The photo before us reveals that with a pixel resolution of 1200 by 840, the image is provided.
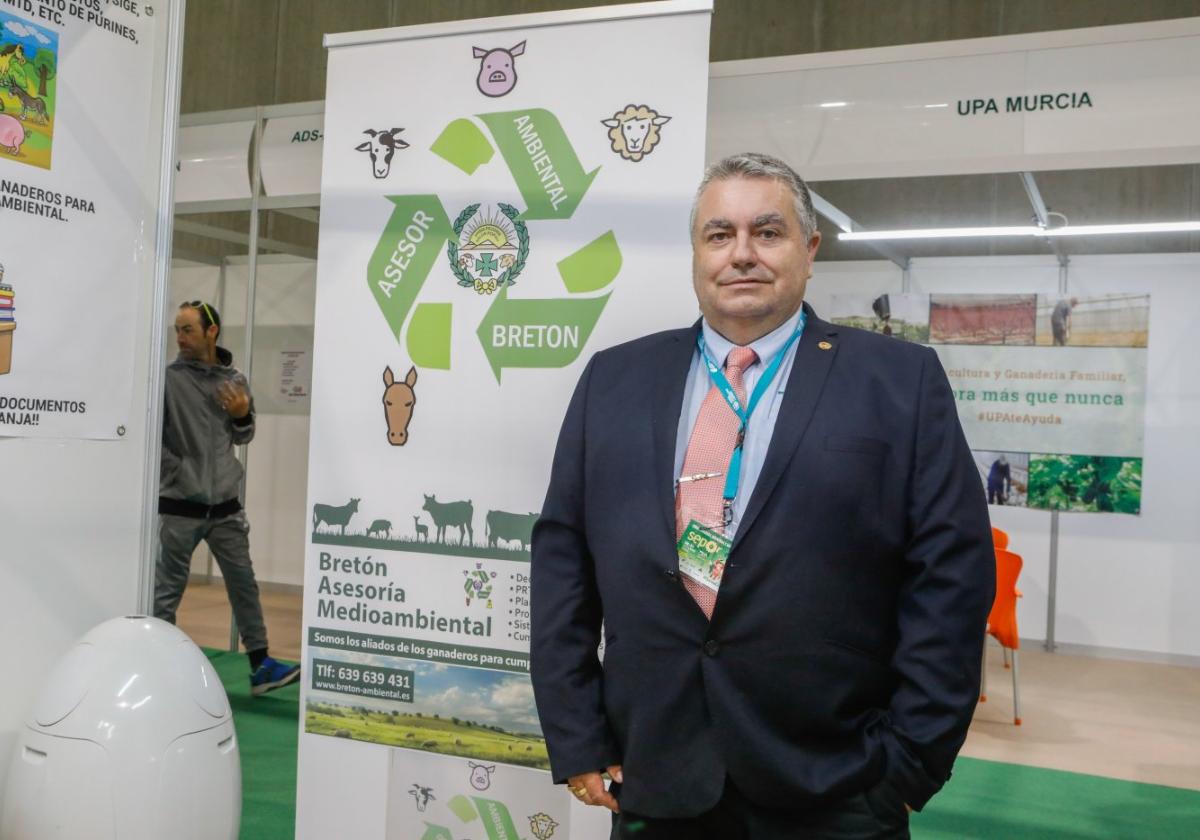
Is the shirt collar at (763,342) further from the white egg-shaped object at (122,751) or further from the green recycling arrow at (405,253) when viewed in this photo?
the white egg-shaped object at (122,751)

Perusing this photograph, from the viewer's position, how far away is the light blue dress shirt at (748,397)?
147 centimetres

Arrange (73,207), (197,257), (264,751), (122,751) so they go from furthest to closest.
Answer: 1. (197,257)
2. (264,751)
3. (73,207)
4. (122,751)

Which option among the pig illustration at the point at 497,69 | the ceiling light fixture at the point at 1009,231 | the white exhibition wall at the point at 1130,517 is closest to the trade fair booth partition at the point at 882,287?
the white exhibition wall at the point at 1130,517

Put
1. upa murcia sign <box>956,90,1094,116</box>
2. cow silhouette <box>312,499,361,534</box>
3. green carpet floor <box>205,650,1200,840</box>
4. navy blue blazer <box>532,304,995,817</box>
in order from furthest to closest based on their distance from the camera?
upa murcia sign <box>956,90,1094,116</box>, green carpet floor <box>205,650,1200,840</box>, cow silhouette <box>312,499,361,534</box>, navy blue blazer <box>532,304,995,817</box>

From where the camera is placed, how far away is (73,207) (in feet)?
6.81

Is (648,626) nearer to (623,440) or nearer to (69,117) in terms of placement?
(623,440)

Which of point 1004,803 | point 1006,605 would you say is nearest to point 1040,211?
point 1006,605

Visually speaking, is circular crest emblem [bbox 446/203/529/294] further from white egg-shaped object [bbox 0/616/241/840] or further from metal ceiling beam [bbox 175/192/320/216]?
metal ceiling beam [bbox 175/192/320/216]

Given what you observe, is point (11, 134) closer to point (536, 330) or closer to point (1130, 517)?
point (536, 330)

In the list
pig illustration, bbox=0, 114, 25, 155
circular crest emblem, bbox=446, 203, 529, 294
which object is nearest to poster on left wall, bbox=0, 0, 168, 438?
pig illustration, bbox=0, 114, 25, 155

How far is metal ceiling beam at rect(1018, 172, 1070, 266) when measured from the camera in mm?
5184

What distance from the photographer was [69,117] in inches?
81.1

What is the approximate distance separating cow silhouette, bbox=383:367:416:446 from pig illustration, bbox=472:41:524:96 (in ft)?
2.24

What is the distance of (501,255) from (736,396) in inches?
38.8
